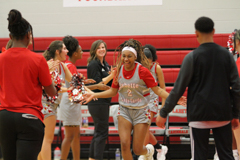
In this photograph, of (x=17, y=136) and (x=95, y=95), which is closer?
(x=17, y=136)

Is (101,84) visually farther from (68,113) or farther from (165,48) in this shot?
(165,48)

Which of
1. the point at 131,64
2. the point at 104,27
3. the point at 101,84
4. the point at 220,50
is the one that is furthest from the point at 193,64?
the point at 104,27

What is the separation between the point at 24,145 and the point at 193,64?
1498mm

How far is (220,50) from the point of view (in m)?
2.53

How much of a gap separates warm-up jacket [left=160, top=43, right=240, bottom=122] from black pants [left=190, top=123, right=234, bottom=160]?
11 cm

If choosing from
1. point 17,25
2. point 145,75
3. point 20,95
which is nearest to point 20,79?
point 20,95

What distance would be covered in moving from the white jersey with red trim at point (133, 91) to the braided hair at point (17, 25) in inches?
59.6

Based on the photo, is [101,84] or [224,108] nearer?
[224,108]

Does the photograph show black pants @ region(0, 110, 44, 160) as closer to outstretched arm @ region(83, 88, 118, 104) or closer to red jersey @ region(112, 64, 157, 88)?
outstretched arm @ region(83, 88, 118, 104)

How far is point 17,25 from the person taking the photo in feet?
7.89

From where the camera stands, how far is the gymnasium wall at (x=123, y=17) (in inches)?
305

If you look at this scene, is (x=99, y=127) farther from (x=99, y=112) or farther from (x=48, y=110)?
(x=48, y=110)

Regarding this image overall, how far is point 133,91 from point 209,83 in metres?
1.32

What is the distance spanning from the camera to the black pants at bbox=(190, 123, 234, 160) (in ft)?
8.12
